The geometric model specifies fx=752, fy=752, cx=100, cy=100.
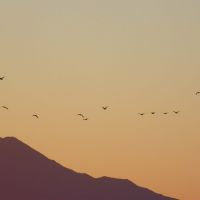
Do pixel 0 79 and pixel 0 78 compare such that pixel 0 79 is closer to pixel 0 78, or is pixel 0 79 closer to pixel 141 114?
pixel 0 78

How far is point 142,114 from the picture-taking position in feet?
415

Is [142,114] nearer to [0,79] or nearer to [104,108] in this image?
[104,108]

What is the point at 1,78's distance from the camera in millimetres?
112875

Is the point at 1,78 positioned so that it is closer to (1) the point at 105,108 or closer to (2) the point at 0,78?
(2) the point at 0,78

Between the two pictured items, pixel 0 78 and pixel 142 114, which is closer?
pixel 0 78

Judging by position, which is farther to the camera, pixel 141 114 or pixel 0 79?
pixel 141 114

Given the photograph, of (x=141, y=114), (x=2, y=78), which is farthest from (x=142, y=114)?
(x=2, y=78)

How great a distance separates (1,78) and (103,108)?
21514 millimetres

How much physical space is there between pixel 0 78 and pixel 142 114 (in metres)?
26.6

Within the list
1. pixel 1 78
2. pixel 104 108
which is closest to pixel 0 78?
pixel 1 78

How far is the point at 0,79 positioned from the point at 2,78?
1.43 feet

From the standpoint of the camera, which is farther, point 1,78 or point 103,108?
point 103,108

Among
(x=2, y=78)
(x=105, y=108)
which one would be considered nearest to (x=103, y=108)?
(x=105, y=108)

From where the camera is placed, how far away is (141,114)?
412 ft
